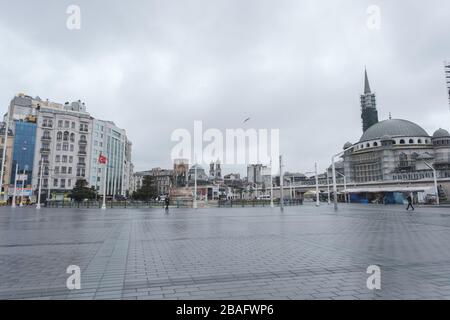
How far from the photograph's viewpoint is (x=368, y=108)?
440ft

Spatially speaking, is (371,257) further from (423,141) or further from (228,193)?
(228,193)

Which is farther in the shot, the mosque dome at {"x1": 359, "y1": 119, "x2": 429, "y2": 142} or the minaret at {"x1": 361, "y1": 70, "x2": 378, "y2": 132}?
the minaret at {"x1": 361, "y1": 70, "x2": 378, "y2": 132}

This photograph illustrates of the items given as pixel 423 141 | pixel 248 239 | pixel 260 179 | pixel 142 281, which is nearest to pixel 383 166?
pixel 423 141

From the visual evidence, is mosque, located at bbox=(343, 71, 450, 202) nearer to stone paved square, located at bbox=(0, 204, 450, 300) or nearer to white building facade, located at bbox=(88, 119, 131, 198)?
white building facade, located at bbox=(88, 119, 131, 198)

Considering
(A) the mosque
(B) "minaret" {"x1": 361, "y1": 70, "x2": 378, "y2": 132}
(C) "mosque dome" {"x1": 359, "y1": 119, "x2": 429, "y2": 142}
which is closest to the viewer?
(A) the mosque

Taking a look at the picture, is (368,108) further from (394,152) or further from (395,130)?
(394,152)

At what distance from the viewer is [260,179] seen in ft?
538

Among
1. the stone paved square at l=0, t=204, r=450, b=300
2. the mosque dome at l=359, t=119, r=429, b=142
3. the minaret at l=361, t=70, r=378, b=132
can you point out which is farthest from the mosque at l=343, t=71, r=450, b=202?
the stone paved square at l=0, t=204, r=450, b=300

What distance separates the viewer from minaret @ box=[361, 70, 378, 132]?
436 ft

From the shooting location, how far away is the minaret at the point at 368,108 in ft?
436

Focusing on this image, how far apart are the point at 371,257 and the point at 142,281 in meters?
5.31

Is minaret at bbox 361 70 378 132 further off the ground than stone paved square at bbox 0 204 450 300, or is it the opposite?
minaret at bbox 361 70 378 132
